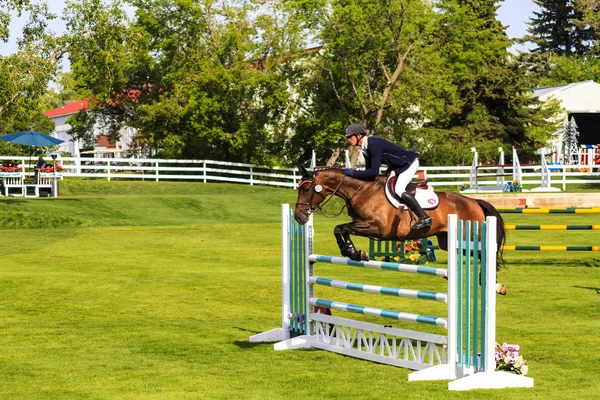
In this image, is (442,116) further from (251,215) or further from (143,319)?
(143,319)

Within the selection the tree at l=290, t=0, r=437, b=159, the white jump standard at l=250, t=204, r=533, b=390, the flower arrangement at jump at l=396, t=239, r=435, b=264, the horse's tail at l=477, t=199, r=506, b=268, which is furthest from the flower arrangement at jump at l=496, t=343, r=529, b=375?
the tree at l=290, t=0, r=437, b=159

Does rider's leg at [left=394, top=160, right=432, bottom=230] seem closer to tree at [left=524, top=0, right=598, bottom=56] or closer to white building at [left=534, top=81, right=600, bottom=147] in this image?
white building at [left=534, top=81, right=600, bottom=147]

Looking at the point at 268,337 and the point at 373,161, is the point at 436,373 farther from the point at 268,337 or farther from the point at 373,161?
the point at 373,161

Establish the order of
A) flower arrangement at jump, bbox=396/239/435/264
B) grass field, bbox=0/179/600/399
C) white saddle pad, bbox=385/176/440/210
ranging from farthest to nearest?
flower arrangement at jump, bbox=396/239/435/264
white saddle pad, bbox=385/176/440/210
grass field, bbox=0/179/600/399

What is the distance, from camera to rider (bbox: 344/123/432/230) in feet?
35.1

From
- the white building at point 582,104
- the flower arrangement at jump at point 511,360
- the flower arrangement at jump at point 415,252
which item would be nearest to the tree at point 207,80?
the white building at point 582,104

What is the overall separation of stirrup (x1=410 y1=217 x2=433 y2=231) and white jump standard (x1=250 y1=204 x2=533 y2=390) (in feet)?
5.14

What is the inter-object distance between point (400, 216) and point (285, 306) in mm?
1807

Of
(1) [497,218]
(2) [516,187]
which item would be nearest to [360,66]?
(2) [516,187]

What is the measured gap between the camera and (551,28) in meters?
100

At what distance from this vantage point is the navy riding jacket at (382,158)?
1089cm

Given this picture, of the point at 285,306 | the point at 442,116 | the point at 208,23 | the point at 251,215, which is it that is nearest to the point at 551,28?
the point at 442,116

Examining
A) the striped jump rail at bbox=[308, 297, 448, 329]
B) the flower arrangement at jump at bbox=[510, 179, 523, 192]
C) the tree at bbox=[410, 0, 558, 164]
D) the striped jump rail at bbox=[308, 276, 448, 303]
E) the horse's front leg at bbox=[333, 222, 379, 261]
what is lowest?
the striped jump rail at bbox=[308, 297, 448, 329]

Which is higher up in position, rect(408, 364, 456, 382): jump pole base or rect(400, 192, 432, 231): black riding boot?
rect(400, 192, 432, 231): black riding boot
